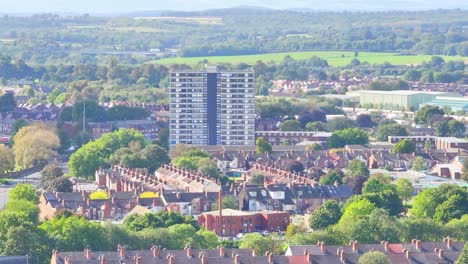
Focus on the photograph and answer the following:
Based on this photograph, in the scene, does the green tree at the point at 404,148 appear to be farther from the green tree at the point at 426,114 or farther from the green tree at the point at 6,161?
the green tree at the point at 6,161

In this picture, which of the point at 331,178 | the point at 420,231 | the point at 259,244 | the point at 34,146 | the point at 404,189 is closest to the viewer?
the point at 259,244

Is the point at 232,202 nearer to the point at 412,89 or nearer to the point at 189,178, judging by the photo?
the point at 189,178

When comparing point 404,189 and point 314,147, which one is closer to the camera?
point 404,189

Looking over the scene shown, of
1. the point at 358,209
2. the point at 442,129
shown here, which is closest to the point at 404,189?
the point at 358,209

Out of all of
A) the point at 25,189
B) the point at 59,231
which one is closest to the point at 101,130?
the point at 25,189

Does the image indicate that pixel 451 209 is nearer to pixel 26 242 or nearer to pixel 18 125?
pixel 26 242

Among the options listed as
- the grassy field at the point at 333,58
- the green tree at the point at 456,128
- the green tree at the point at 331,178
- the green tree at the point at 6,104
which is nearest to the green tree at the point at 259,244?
the green tree at the point at 331,178
